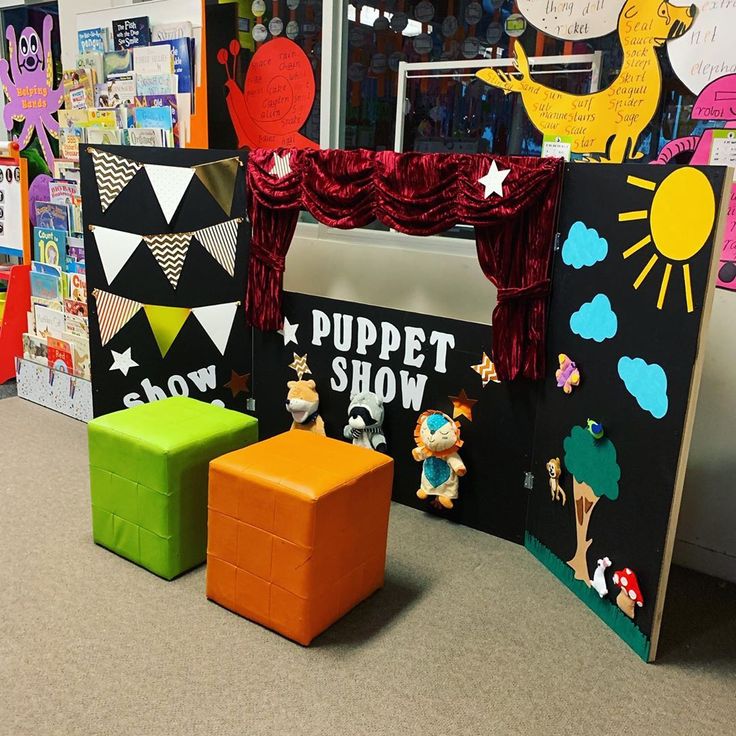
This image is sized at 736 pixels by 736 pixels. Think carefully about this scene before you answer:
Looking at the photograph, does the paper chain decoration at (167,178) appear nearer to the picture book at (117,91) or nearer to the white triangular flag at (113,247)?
the white triangular flag at (113,247)

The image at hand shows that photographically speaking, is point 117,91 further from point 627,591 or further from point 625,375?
point 627,591

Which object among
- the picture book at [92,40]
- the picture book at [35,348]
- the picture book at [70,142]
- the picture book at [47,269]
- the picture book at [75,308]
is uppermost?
the picture book at [92,40]

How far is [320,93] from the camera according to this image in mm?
3402

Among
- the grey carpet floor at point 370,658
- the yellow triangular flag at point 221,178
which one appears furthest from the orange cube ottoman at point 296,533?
the yellow triangular flag at point 221,178

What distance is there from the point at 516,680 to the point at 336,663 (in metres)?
0.51

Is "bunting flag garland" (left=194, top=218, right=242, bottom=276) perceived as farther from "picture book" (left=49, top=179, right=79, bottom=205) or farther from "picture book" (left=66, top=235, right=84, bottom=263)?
"picture book" (left=49, top=179, right=79, bottom=205)

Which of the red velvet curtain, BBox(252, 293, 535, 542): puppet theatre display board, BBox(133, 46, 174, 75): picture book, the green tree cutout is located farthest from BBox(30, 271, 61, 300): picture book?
the green tree cutout

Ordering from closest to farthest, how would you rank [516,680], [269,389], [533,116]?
[516,680]
[533,116]
[269,389]

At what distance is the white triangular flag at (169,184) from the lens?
10.6 ft

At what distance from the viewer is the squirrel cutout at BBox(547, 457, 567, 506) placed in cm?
253

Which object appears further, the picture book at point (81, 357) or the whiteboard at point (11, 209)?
the whiteboard at point (11, 209)

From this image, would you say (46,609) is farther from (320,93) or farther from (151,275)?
(320,93)

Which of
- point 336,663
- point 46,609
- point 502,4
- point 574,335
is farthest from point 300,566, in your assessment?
point 502,4

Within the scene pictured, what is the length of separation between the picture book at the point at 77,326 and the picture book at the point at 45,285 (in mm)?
264
